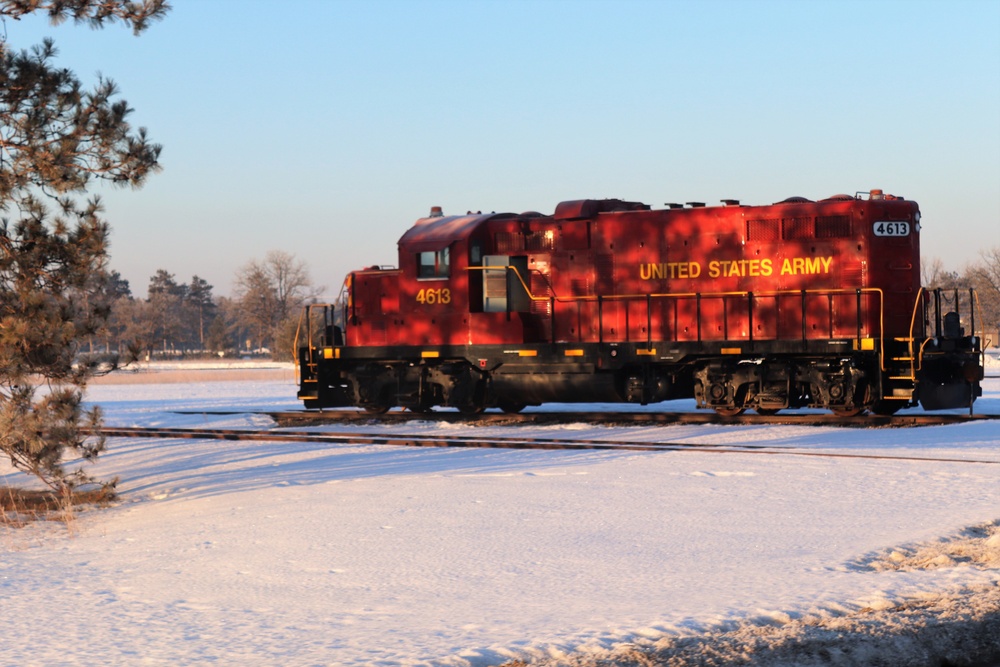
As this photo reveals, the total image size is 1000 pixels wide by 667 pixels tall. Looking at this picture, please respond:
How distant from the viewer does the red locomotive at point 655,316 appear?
19078mm

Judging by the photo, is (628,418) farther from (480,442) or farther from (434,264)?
(434,264)

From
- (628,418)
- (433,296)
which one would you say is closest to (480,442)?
(628,418)

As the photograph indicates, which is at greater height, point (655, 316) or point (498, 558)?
point (655, 316)

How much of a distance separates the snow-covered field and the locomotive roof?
7505mm

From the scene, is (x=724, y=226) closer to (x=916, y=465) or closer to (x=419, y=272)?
(x=419, y=272)

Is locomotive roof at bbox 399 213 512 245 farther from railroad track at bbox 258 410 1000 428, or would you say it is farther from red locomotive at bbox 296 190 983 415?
railroad track at bbox 258 410 1000 428

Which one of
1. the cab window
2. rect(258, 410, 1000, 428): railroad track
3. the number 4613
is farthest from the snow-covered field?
the cab window

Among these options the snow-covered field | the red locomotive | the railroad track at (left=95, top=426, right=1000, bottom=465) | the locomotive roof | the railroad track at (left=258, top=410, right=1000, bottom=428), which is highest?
the locomotive roof

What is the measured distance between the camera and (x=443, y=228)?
21.9m

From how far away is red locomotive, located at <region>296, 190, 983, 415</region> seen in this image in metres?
19.1

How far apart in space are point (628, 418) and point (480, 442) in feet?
14.8

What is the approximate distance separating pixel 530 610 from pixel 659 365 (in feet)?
45.7

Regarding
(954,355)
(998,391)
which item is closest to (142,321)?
(998,391)

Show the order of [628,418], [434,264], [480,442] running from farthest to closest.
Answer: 1. [434,264]
2. [628,418]
3. [480,442]
